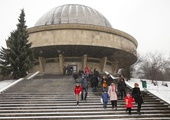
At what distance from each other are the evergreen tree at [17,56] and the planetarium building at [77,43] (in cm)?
565

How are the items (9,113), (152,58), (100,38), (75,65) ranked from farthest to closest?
1. (75,65)
2. (100,38)
3. (152,58)
4. (9,113)

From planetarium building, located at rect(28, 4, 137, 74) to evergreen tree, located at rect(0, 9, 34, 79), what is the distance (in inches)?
222

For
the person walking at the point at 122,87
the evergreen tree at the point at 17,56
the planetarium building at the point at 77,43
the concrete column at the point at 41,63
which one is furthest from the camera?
the concrete column at the point at 41,63

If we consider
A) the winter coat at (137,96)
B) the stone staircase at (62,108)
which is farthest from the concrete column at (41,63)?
the winter coat at (137,96)

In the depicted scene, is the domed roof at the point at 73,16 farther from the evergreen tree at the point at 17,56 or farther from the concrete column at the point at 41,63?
the evergreen tree at the point at 17,56

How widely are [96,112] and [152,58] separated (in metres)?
17.3

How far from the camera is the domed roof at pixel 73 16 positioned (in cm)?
3203

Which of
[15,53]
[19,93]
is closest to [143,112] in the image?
[19,93]

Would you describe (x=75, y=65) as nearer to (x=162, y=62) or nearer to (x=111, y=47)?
(x=111, y=47)

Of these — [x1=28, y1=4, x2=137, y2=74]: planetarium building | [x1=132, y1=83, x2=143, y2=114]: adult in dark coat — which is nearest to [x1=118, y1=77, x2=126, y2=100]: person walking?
[x1=132, y1=83, x2=143, y2=114]: adult in dark coat

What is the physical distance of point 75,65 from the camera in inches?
1203

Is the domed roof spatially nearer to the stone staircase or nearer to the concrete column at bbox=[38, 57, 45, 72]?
the concrete column at bbox=[38, 57, 45, 72]

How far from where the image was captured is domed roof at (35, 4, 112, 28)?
105ft

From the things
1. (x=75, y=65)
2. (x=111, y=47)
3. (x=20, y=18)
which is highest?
(x=20, y=18)
